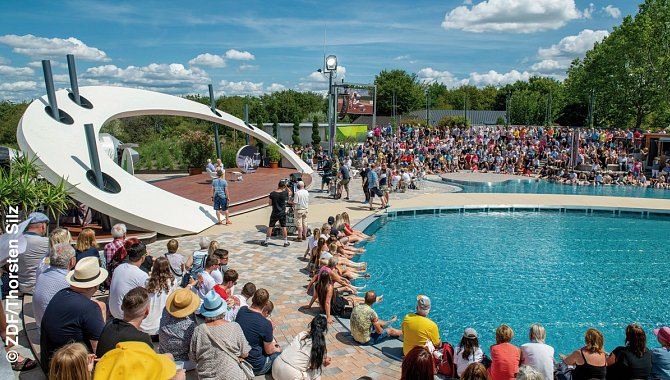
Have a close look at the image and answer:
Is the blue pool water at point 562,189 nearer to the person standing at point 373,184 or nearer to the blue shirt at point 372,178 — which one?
the person standing at point 373,184

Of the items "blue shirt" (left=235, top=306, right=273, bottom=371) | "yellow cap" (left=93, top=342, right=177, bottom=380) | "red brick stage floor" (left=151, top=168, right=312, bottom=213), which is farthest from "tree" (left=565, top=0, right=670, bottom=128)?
→ "yellow cap" (left=93, top=342, right=177, bottom=380)

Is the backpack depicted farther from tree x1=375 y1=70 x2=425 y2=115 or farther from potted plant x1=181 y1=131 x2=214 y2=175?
tree x1=375 y1=70 x2=425 y2=115

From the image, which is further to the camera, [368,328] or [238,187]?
[238,187]

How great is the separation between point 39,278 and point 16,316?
4.72ft

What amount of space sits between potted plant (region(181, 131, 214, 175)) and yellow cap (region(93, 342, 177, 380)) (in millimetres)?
19745

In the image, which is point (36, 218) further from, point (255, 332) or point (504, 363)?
point (504, 363)

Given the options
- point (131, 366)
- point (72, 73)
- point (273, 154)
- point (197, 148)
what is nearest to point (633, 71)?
point (273, 154)

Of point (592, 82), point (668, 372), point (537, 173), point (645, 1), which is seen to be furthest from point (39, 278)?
point (592, 82)

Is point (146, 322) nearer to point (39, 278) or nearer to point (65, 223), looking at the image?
point (39, 278)

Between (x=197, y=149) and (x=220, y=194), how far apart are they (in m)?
10.5

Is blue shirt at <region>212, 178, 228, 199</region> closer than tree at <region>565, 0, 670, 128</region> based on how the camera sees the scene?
Yes

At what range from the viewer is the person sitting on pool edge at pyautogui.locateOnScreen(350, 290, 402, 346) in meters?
6.07

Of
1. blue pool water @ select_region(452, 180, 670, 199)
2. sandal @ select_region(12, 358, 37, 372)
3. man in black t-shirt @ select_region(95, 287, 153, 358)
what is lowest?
blue pool water @ select_region(452, 180, 670, 199)

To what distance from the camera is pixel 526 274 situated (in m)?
9.87
